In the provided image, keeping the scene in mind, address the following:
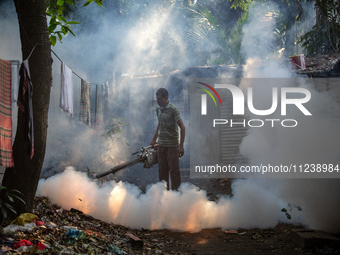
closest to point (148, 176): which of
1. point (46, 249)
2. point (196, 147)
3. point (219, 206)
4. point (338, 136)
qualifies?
point (196, 147)

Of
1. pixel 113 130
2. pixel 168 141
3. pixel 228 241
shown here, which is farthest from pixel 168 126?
pixel 113 130

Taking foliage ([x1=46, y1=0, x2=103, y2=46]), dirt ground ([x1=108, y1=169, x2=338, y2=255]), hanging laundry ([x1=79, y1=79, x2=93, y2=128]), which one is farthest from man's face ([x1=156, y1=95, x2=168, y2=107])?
dirt ground ([x1=108, y1=169, x2=338, y2=255])

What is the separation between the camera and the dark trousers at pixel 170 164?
599cm

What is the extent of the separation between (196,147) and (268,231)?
17.4 ft

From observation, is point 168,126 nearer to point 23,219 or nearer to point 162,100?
point 162,100

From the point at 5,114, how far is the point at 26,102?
0.92 ft

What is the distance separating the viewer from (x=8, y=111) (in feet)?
11.8

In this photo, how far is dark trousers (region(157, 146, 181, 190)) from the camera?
5988 mm

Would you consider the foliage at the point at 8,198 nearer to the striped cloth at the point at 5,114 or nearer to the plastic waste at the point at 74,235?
the striped cloth at the point at 5,114

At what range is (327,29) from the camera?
969 centimetres

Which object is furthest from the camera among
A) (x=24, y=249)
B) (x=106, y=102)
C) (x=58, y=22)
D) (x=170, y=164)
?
(x=106, y=102)

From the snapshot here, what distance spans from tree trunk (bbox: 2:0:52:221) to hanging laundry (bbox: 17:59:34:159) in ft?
0.94

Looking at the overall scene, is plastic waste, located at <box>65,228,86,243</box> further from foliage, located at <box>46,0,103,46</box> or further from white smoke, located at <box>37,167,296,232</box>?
foliage, located at <box>46,0,103,46</box>

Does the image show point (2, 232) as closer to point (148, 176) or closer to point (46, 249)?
point (46, 249)
